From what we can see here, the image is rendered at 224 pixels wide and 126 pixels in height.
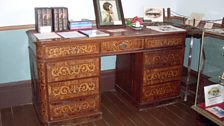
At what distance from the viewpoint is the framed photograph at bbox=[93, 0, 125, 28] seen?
103 inches

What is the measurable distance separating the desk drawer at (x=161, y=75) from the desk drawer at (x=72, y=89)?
0.52 meters

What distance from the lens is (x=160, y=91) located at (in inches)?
106

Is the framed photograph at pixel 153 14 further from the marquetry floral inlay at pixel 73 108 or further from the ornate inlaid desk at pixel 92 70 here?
the marquetry floral inlay at pixel 73 108

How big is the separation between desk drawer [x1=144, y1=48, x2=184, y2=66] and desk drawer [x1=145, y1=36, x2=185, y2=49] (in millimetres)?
69

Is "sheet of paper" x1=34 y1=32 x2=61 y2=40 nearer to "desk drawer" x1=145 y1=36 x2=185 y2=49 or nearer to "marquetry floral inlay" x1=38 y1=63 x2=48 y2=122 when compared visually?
"marquetry floral inlay" x1=38 y1=63 x2=48 y2=122

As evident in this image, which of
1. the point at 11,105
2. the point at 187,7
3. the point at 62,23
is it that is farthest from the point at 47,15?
the point at 187,7

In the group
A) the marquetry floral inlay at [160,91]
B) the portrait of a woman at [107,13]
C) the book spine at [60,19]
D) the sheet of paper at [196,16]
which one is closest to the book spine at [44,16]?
the book spine at [60,19]

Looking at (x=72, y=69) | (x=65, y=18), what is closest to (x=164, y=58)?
(x=72, y=69)

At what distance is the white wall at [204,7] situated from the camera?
272 cm

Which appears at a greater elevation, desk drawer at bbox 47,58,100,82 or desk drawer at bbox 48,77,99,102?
desk drawer at bbox 47,58,100,82

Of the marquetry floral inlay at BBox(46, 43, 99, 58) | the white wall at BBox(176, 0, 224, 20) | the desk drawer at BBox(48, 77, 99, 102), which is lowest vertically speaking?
the desk drawer at BBox(48, 77, 99, 102)

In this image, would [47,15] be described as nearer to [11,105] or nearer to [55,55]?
[55,55]

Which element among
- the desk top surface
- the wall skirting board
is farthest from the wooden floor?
the desk top surface

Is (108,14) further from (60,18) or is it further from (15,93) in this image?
(15,93)
